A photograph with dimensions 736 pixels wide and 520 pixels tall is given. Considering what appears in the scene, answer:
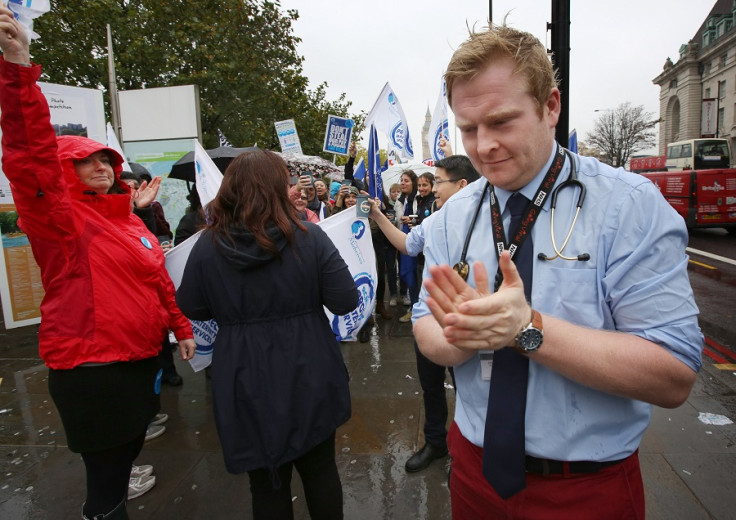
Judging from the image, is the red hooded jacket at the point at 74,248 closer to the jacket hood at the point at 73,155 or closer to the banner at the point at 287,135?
the jacket hood at the point at 73,155

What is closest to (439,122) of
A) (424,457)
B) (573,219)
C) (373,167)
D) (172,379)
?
(373,167)

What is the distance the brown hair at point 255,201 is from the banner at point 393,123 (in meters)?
6.15

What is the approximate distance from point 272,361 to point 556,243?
4.29 feet

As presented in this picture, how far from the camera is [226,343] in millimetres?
2041

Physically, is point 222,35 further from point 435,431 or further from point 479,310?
point 479,310

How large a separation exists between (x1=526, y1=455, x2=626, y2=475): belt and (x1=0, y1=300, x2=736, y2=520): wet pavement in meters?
1.64

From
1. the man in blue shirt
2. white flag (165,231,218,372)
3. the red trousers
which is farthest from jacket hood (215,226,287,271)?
white flag (165,231,218,372)

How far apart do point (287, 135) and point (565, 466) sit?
31.3 feet

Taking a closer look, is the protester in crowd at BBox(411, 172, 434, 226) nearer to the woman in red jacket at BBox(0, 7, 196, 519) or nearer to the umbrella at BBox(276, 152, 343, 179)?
the woman in red jacket at BBox(0, 7, 196, 519)

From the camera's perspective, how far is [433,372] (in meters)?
3.02

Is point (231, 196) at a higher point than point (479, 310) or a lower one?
higher

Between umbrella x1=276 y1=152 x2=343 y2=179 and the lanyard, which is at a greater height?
umbrella x1=276 y1=152 x2=343 y2=179

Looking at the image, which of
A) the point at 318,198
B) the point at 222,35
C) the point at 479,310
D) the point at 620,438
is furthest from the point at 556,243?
the point at 222,35

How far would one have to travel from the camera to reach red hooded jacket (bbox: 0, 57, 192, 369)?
1.79 m
